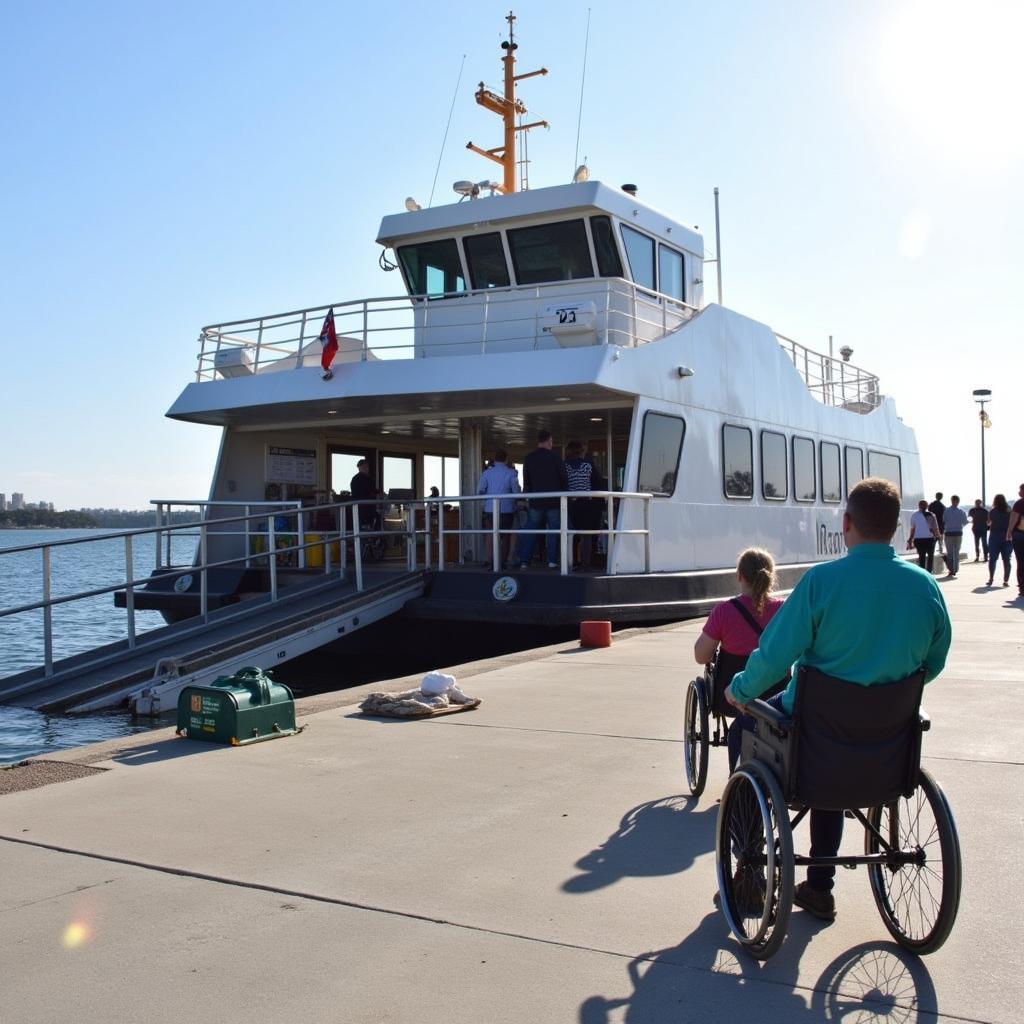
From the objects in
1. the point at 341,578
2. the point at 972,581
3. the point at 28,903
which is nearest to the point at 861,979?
the point at 28,903

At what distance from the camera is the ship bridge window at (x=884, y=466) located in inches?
851

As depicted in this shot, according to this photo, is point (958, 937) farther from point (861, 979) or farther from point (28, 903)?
point (28, 903)

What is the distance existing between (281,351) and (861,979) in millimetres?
12991

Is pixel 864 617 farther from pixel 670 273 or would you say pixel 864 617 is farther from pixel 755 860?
pixel 670 273

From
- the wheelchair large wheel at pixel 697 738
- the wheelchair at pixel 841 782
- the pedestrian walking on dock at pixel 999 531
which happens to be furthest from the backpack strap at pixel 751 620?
the pedestrian walking on dock at pixel 999 531

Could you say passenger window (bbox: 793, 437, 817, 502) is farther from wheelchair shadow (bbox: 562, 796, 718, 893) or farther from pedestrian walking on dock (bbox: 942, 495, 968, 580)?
wheelchair shadow (bbox: 562, 796, 718, 893)

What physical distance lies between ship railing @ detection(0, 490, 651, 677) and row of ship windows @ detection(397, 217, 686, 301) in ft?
10.0

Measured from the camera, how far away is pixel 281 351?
1516cm

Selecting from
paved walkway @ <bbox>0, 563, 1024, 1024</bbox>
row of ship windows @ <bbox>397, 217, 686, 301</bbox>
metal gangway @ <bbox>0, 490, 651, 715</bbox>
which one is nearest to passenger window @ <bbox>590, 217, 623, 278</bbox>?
row of ship windows @ <bbox>397, 217, 686, 301</bbox>

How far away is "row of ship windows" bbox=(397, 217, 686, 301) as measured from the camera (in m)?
14.5

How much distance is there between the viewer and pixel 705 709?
539 centimetres

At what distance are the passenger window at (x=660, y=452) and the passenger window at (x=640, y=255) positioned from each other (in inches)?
82.4

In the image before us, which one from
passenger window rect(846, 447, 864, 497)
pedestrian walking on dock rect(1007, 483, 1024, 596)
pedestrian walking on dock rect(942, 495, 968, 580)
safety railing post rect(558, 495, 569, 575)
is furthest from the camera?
pedestrian walking on dock rect(942, 495, 968, 580)

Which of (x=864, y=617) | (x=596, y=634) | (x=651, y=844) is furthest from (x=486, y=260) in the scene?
(x=864, y=617)
